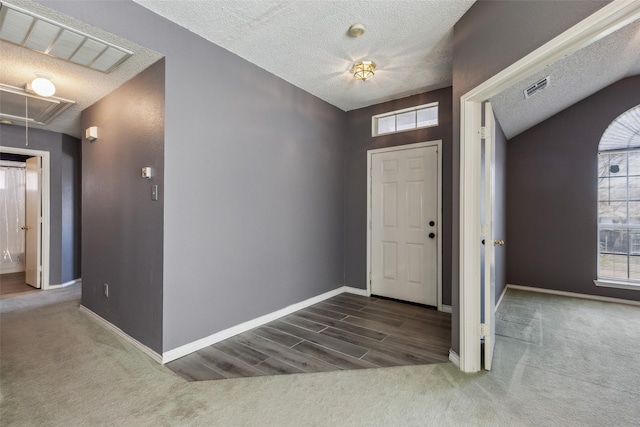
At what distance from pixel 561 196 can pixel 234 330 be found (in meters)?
5.11

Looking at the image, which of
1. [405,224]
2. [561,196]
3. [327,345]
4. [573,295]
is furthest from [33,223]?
[573,295]

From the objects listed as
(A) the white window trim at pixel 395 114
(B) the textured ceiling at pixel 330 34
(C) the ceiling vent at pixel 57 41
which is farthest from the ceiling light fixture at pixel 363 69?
(C) the ceiling vent at pixel 57 41

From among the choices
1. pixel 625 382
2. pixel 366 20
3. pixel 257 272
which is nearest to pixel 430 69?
pixel 366 20

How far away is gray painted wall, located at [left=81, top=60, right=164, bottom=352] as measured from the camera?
2.46 m

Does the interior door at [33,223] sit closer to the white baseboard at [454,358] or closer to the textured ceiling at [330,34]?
the textured ceiling at [330,34]

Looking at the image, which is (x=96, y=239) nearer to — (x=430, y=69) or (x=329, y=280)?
(x=329, y=280)

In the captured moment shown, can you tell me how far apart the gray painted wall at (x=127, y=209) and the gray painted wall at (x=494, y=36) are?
2421 mm

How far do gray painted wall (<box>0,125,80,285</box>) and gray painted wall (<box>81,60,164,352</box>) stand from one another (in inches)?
71.8

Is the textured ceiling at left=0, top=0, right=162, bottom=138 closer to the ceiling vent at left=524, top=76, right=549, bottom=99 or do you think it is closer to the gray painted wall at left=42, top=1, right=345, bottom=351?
the gray painted wall at left=42, top=1, right=345, bottom=351

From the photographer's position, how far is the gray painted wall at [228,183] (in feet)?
7.89

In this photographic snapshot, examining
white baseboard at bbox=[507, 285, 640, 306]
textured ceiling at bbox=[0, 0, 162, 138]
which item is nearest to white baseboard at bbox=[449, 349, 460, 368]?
white baseboard at bbox=[507, 285, 640, 306]

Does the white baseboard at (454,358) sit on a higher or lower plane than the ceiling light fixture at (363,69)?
lower

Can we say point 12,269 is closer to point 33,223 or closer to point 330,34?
point 33,223

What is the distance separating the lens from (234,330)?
2912 millimetres
